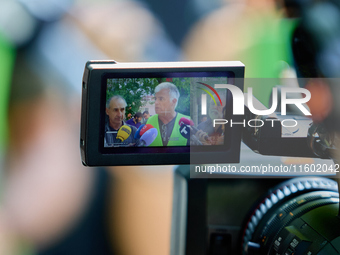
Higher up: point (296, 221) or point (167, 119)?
point (167, 119)

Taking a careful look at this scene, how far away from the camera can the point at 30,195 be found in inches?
31.5

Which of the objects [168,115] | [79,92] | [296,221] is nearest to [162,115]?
[168,115]

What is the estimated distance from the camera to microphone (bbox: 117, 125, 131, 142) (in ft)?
1.26

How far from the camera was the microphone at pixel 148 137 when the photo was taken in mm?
387

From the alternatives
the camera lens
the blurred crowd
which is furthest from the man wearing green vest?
the blurred crowd

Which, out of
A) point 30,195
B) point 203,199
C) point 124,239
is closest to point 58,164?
point 30,195

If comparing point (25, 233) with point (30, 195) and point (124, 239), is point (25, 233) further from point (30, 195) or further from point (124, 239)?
point (124, 239)

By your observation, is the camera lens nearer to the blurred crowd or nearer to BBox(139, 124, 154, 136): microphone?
BBox(139, 124, 154, 136): microphone

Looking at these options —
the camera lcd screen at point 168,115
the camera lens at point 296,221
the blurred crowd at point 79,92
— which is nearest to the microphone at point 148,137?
the camera lcd screen at point 168,115

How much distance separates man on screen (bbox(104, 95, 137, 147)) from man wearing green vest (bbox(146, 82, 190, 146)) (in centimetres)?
2

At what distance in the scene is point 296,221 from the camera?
0.38 m

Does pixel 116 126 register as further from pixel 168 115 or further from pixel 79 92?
pixel 79 92

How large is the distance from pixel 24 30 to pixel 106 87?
49 centimetres

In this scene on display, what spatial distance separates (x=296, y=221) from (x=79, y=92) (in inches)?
21.2
